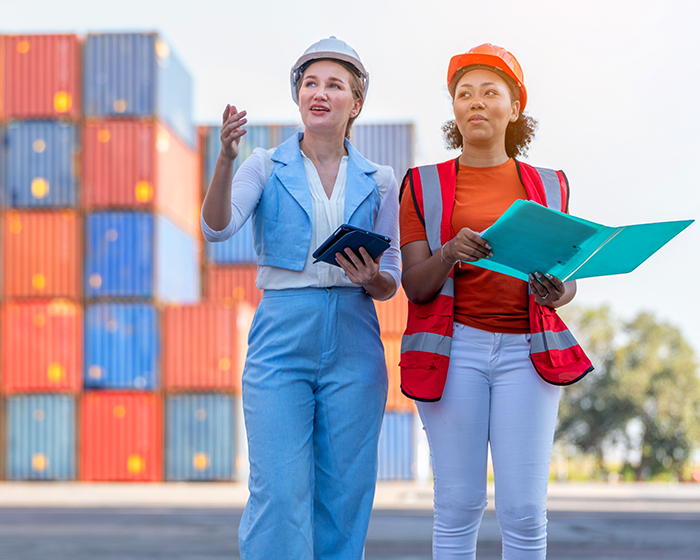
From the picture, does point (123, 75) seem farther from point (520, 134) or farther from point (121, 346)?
point (520, 134)

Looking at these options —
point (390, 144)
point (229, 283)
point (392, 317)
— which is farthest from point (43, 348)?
point (390, 144)

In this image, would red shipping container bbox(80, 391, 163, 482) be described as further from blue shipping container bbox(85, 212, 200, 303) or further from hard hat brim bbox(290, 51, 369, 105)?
hard hat brim bbox(290, 51, 369, 105)

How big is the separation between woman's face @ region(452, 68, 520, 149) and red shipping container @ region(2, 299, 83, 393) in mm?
16982

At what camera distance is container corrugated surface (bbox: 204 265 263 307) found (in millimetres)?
21000

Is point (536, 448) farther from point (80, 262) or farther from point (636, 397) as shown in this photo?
point (636, 397)

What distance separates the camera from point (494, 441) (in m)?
2.84

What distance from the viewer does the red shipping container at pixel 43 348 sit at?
18.5m

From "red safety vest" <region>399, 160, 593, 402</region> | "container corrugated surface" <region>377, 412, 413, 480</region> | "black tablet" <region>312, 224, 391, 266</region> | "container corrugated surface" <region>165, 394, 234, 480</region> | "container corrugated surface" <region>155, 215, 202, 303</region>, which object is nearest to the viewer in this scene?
"black tablet" <region>312, 224, 391, 266</region>

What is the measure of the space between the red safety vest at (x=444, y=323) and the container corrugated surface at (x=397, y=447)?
16.6 m

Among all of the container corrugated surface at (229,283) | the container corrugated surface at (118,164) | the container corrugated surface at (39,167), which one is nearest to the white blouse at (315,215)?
the container corrugated surface at (118,164)

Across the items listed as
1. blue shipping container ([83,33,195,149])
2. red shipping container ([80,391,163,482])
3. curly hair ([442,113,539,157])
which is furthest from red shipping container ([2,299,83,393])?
curly hair ([442,113,539,157])

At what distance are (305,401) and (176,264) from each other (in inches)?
702

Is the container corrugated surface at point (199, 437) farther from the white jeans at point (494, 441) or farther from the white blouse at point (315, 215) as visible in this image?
the white jeans at point (494, 441)

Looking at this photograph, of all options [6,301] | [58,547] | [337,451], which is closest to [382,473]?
[6,301]
